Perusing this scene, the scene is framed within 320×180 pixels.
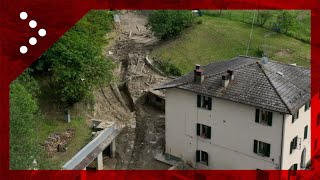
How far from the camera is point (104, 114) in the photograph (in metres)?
37.6

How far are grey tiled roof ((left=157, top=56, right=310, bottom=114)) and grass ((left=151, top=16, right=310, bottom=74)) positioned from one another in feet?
51.6

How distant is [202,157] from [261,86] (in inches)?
230

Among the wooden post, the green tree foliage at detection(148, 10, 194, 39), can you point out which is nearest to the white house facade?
the wooden post

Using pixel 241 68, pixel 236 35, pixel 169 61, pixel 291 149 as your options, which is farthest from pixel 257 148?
pixel 236 35

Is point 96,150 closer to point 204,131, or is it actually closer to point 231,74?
point 204,131

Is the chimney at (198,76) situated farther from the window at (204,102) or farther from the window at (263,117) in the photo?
the window at (263,117)

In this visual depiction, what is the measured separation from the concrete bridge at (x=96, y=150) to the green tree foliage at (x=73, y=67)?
12.8 ft

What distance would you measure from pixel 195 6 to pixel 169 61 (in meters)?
12.1

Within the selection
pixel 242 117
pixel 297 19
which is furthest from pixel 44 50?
pixel 297 19

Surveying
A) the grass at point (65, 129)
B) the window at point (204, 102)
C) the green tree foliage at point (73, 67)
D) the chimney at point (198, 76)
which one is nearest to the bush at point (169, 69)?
the green tree foliage at point (73, 67)

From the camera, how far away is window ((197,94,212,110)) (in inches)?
1137

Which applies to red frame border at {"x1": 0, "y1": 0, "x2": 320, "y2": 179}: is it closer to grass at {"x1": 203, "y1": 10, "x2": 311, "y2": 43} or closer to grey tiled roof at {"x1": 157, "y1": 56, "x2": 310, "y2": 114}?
grey tiled roof at {"x1": 157, "y1": 56, "x2": 310, "y2": 114}

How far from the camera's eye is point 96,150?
1169 inches

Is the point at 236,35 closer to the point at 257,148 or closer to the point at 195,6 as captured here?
the point at 195,6
